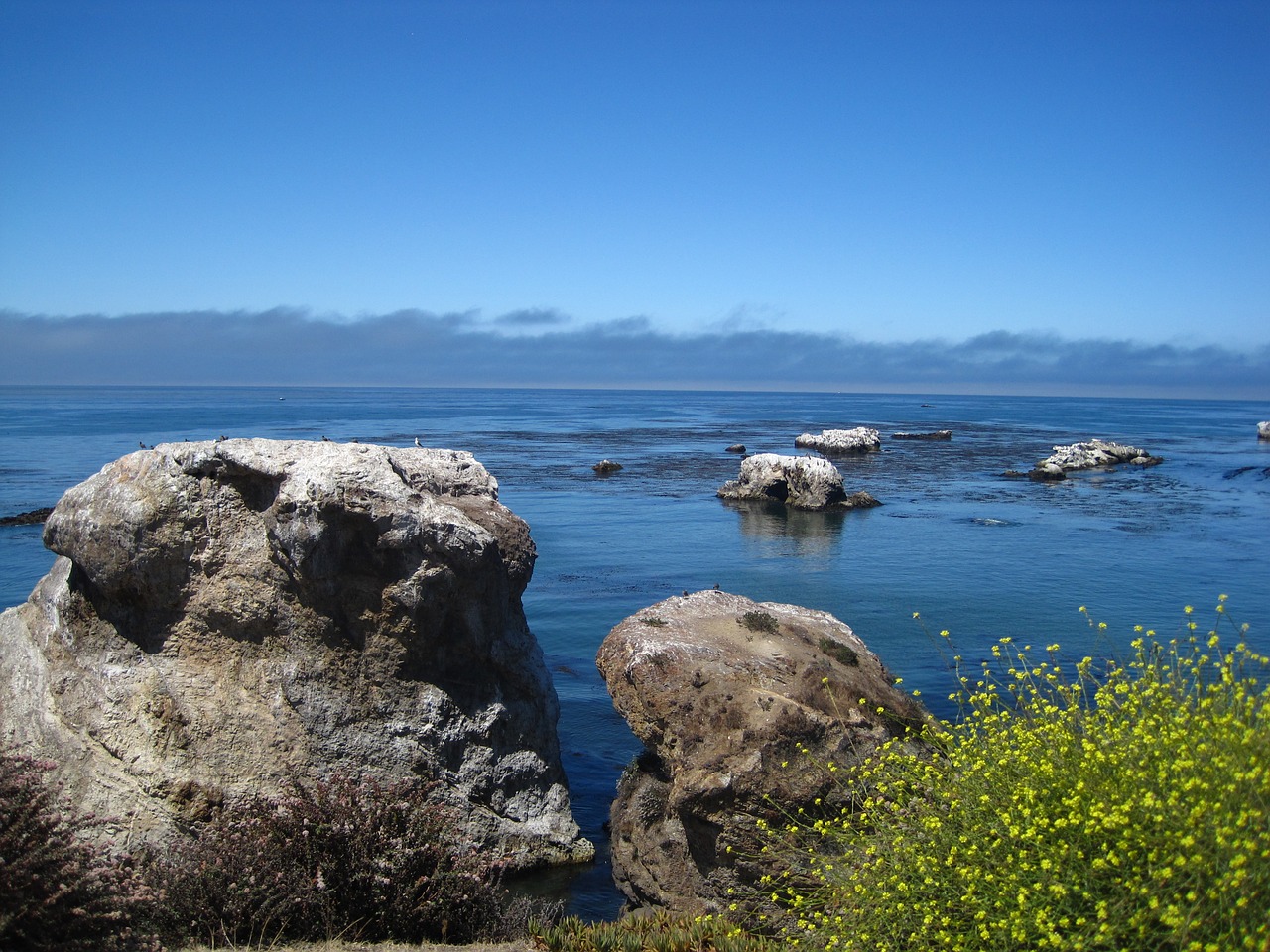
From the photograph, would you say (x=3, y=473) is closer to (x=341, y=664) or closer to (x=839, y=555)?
(x=839, y=555)

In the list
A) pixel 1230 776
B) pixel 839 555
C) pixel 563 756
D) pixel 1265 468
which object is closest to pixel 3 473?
pixel 839 555

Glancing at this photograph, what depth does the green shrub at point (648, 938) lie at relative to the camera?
930cm

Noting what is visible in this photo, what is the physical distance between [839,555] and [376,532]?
27248mm

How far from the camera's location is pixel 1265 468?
70938mm

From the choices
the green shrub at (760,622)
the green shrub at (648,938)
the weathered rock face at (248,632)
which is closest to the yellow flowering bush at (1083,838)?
the green shrub at (648,938)

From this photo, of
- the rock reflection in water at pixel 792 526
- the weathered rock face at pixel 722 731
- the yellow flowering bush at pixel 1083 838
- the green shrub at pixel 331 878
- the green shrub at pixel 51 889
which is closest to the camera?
the yellow flowering bush at pixel 1083 838

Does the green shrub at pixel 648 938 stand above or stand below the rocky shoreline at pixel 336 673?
below

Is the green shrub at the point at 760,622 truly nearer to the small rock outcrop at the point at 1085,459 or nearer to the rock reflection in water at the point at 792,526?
the rock reflection in water at the point at 792,526

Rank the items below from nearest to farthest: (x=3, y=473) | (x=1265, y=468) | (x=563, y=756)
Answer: (x=563, y=756) < (x=3, y=473) < (x=1265, y=468)

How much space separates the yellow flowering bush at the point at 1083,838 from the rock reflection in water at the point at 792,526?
2939 cm

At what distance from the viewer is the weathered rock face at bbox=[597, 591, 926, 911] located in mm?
11008

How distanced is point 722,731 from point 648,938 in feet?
8.51

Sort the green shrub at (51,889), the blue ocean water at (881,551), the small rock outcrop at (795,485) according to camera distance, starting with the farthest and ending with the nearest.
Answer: the small rock outcrop at (795,485) < the blue ocean water at (881,551) < the green shrub at (51,889)

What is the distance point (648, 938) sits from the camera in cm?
953
